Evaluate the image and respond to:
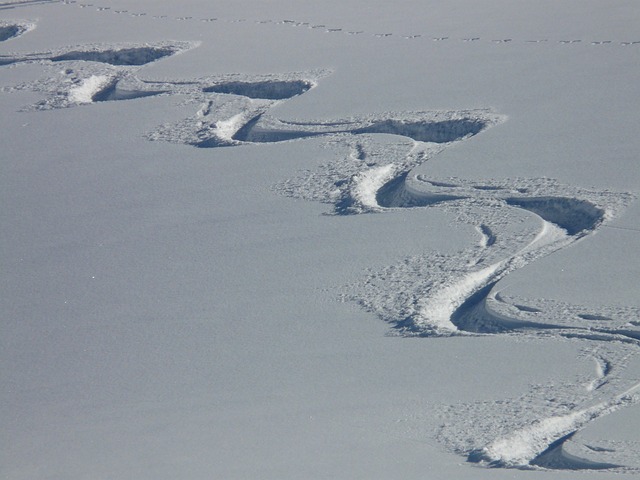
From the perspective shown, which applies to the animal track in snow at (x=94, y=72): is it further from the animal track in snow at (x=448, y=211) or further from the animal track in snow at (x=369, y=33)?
the animal track in snow at (x=369, y=33)

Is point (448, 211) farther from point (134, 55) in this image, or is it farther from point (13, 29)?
point (13, 29)

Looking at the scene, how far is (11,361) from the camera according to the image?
3195 mm

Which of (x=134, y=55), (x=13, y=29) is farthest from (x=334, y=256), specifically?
(x=13, y=29)

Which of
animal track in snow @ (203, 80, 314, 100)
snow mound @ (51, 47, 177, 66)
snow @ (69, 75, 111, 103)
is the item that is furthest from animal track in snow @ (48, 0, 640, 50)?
snow @ (69, 75, 111, 103)

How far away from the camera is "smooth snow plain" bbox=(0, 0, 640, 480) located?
2584 millimetres

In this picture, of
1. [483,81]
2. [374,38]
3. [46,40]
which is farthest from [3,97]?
[483,81]

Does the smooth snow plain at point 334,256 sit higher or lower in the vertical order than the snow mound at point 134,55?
lower

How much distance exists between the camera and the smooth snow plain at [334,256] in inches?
102

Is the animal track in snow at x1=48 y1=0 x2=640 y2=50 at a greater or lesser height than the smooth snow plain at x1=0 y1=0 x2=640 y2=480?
greater

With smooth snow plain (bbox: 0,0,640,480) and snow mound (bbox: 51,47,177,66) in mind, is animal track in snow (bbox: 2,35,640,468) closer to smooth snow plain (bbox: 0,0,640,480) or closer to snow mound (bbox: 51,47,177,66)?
smooth snow plain (bbox: 0,0,640,480)

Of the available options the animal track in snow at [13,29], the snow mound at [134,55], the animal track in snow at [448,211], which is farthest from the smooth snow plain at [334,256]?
the animal track in snow at [13,29]

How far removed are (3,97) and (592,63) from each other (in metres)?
3.47

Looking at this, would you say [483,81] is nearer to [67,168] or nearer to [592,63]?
[592,63]

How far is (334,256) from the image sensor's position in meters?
3.61
